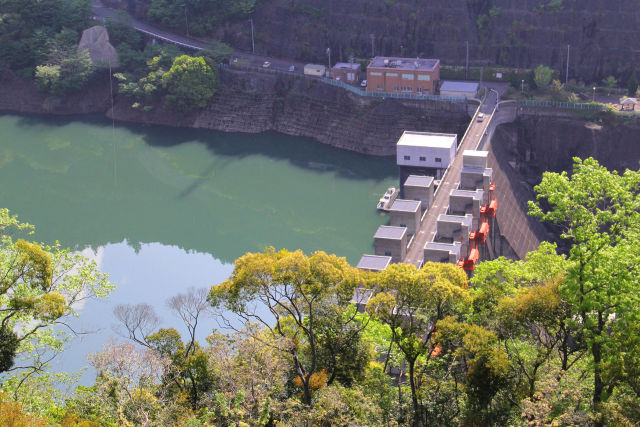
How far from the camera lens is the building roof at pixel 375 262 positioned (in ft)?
125

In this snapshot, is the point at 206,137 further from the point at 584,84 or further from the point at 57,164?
the point at 584,84

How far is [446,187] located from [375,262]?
11275 millimetres

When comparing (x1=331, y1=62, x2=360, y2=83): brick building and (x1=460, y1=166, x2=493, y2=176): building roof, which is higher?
(x1=331, y1=62, x2=360, y2=83): brick building

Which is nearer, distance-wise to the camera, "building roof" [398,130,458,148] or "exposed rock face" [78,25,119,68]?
"building roof" [398,130,458,148]

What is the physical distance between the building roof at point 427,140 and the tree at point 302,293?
2610cm

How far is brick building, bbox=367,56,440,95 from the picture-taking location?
203 ft

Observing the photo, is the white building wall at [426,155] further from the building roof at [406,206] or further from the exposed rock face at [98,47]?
the exposed rock face at [98,47]

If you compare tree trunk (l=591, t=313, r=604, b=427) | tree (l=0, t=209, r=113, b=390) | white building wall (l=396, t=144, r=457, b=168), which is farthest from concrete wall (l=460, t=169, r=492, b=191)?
tree (l=0, t=209, r=113, b=390)

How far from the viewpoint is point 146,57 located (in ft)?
229

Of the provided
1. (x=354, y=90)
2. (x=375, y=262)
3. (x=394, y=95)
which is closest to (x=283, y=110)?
(x=354, y=90)

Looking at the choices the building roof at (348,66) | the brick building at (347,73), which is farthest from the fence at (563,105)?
the building roof at (348,66)

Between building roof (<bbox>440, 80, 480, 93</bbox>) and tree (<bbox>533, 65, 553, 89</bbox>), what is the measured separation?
13.8 ft

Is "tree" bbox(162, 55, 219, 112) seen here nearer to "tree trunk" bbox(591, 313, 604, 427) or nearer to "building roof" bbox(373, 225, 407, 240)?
"building roof" bbox(373, 225, 407, 240)

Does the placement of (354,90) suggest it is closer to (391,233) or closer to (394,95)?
(394,95)
